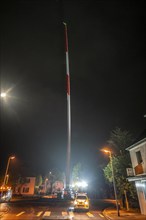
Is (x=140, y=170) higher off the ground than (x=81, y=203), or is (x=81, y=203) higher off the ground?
(x=140, y=170)

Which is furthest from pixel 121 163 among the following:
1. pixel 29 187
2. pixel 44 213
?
pixel 29 187

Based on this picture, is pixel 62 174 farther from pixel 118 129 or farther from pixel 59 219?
pixel 59 219

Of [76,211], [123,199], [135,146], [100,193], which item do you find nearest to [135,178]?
[135,146]

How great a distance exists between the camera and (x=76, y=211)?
2217cm

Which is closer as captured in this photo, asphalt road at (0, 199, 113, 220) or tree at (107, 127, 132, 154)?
asphalt road at (0, 199, 113, 220)

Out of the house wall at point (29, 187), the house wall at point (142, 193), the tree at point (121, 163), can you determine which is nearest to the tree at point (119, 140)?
the tree at point (121, 163)

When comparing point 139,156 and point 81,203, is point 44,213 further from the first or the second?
point 139,156

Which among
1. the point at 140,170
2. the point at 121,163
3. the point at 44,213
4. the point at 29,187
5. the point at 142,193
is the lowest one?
the point at 44,213

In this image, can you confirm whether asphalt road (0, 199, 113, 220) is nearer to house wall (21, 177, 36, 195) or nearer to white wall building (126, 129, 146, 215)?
white wall building (126, 129, 146, 215)

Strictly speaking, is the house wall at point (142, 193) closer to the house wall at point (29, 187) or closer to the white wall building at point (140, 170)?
the white wall building at point (140, 170)

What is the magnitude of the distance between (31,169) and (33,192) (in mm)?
9405

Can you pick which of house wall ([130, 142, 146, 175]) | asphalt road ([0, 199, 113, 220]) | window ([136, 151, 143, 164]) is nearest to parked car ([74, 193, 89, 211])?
asphalt road ([0, 199, 113, 220])

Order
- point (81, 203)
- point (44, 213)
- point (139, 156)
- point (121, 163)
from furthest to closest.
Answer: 1. point (121, 163)
2. point (139, 156)
3. point (81, 203)
4. point (44, 213)

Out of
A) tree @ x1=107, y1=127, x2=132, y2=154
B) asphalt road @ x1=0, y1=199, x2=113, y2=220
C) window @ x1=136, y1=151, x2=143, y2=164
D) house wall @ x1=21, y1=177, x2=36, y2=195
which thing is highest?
tree @ x1=107, y1=127, x2=132, y2=154
